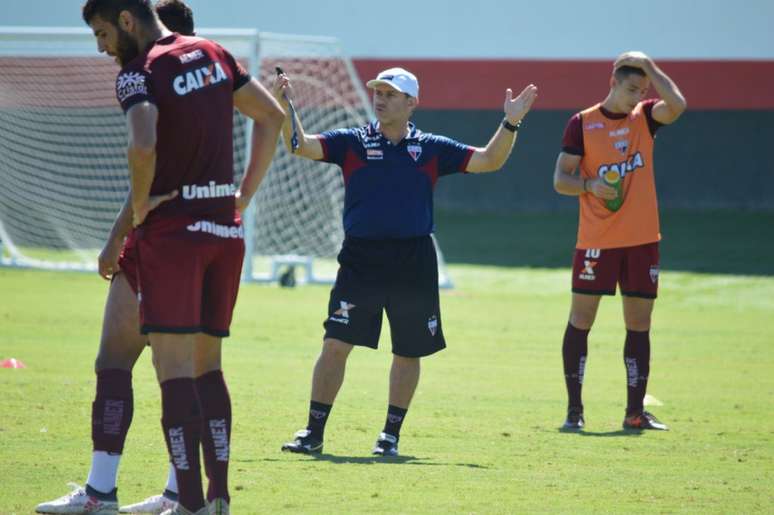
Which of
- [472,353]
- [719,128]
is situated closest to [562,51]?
[719,128]

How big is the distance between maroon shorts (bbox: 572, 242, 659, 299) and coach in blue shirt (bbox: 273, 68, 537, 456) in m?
1.60

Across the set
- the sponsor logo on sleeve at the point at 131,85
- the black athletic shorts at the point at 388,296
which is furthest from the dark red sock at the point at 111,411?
the black athletic shorts at the point at 388,296

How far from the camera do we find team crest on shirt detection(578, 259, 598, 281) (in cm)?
926

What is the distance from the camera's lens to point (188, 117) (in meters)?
5.54

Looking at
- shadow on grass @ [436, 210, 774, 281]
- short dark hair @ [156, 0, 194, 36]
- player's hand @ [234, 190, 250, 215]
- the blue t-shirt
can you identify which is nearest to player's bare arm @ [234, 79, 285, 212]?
player's hand @ [234, 190, 250, 215]

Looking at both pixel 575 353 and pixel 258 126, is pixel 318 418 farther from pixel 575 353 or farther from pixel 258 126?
pixel 258 126

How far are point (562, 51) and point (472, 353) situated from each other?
40.2ft

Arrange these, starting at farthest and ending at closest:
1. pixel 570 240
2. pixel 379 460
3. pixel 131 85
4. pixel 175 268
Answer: pixel 570 240 → pixel 379 460 → pixel 175 268 → pixel 131 85

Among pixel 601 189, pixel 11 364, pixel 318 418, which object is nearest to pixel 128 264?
pixel 318 418

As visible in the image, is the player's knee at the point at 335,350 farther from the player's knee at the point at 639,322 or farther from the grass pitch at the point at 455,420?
the player's knee at the point at 639,322

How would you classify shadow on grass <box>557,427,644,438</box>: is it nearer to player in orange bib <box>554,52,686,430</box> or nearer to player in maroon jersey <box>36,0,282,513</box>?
player in orange bib <box>554,52,686,430</box>

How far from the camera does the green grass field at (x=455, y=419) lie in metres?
6.64

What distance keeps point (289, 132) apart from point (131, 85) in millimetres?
2292

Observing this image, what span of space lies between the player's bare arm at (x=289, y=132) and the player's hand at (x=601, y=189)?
2084 millimetres
